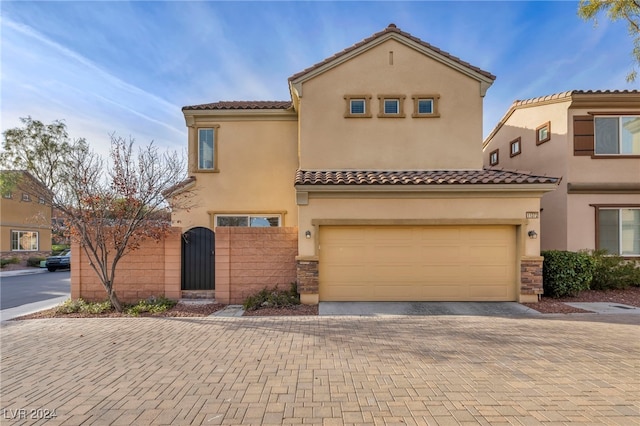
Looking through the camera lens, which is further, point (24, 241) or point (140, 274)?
point (24, 241)

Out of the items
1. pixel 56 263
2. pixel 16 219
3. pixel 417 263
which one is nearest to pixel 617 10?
pixel 417 263

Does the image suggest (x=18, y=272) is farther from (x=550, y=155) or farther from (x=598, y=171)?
(x=598, y=171)

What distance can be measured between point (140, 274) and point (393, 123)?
938 cm

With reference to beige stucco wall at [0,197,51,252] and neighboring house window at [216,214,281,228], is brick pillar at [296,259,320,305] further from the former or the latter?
beige stucco wall at [0,197,51,252]

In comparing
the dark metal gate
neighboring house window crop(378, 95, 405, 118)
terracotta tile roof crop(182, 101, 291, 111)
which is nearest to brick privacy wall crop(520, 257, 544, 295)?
neighboring house window crop(378, 95, 405, 118)

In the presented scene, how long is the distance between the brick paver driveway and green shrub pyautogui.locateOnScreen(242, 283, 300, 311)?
1.25 meters

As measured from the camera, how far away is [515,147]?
49.2 feet

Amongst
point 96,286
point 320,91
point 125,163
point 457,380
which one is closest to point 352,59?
point 320,91

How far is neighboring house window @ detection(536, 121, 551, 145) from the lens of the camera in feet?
40.7

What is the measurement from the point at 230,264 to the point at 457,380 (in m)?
6.58

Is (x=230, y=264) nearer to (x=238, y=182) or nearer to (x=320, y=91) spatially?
(x=238, y=182)

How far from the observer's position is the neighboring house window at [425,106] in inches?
415

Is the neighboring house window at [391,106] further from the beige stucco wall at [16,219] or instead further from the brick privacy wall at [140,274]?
the beige stucco wall at [16,219]

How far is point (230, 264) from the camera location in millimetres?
8977
